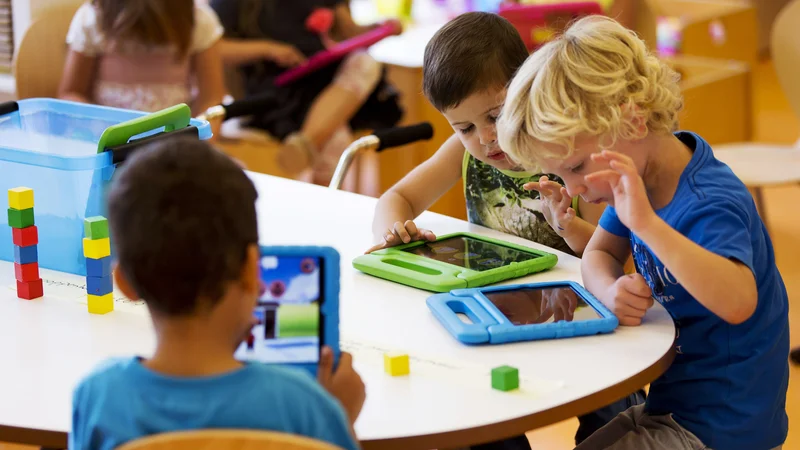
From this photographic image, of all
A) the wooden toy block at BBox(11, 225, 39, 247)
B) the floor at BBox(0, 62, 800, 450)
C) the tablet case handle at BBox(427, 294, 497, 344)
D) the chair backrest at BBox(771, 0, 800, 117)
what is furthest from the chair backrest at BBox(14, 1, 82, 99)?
the chair backrest at BBox(771, 0, 800, 117)

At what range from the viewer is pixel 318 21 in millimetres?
3262

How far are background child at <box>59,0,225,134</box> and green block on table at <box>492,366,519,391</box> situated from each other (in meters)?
1.86

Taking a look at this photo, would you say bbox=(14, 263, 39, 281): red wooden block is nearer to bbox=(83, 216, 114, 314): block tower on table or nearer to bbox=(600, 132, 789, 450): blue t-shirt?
bbox=(83, 216, 114, 314): block tower on table

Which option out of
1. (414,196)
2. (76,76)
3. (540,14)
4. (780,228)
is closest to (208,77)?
(76,76)

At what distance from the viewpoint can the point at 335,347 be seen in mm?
987

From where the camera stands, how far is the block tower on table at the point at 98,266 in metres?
1.28

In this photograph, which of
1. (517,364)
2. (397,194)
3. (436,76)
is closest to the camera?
(517,364)

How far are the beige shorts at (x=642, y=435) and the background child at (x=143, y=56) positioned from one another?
1.77 meters

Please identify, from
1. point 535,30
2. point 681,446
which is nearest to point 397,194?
point 681,446

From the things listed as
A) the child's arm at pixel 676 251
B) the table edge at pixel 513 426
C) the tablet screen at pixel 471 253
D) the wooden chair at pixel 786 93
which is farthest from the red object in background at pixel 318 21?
the table edge at pixel 513 426

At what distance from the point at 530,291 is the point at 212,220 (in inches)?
Answer: 24.0

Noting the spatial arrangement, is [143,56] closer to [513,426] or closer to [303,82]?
[303,82]

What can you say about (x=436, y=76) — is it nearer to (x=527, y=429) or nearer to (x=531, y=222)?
(x=531, y=222)

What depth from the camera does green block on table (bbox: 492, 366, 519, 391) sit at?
3.42 feet
